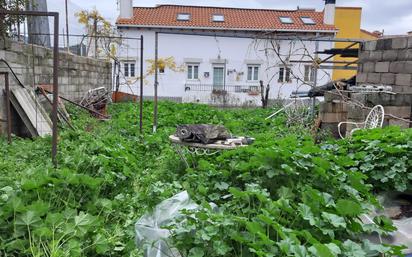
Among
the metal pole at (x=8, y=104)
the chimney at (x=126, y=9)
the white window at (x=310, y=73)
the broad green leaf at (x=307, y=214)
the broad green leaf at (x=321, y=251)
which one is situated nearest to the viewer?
the broad green leaf at (x=321, y=251)

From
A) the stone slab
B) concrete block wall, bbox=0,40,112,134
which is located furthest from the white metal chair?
concrete block wall, bbox=0,40,112,134

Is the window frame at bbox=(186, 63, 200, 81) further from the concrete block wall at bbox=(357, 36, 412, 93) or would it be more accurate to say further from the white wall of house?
the concrete block wall at bbox=(357, 36, 412, 93)

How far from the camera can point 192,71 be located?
758 inches

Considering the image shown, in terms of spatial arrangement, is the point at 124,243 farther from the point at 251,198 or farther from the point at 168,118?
the point at 168,118

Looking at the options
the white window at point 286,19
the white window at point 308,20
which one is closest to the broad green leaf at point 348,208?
the white window at point 308,20

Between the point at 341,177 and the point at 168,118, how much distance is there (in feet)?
20.0

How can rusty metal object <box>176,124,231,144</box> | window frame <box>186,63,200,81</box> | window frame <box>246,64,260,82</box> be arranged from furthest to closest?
window frame <box>246,64,260,82</box>, window frame <box>186,63,200,81</box>, rusty metal object <box>176,124,231,144</box>

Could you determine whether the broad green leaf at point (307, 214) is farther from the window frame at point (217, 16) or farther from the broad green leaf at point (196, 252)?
the window frame at point (217, 16)

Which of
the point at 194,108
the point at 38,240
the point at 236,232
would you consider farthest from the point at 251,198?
the point at 194,108

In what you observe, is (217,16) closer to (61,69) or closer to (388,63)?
(61,69)

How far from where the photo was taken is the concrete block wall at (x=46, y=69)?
219 inches

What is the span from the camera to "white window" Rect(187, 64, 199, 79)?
1917cm

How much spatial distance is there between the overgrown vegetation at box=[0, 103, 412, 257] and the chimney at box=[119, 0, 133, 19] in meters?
15.9

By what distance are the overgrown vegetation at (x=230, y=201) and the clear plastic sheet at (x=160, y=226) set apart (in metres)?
0.09
